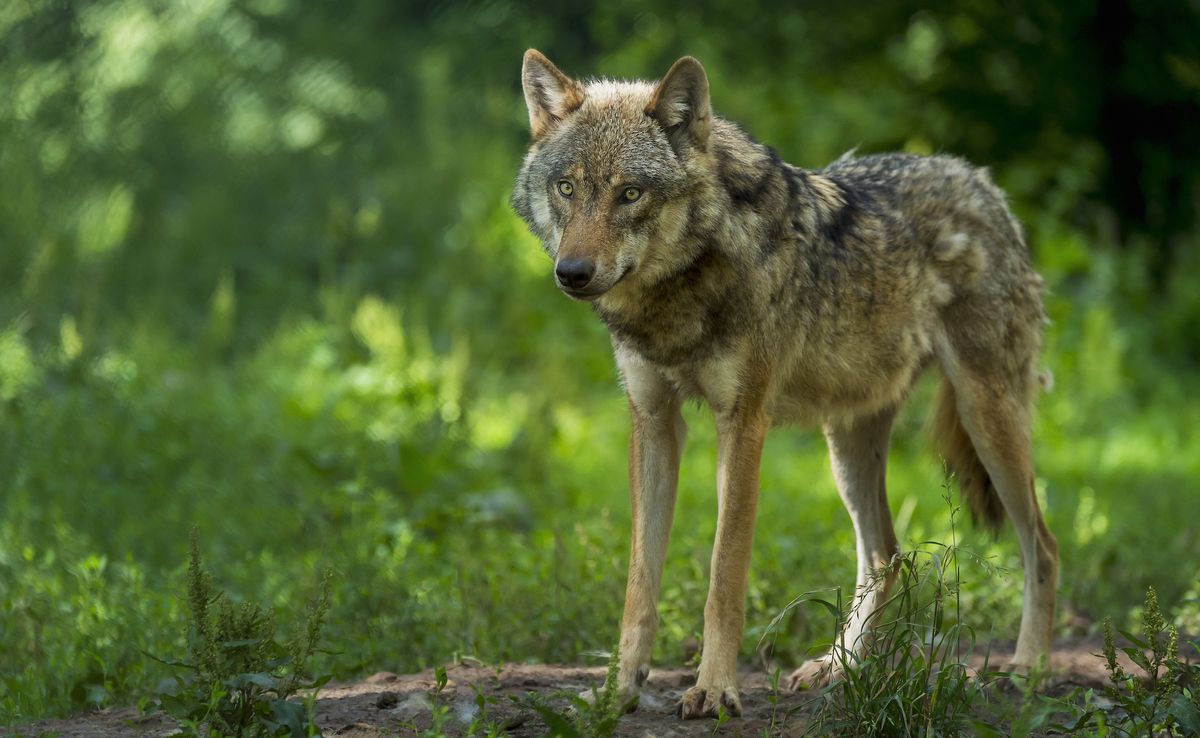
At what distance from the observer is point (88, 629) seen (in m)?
5.08

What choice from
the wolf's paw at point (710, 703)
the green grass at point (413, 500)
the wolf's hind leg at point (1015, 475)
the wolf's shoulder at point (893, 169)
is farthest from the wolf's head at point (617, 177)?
the wolf's hind leg at point (1015, 475)

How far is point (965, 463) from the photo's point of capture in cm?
578

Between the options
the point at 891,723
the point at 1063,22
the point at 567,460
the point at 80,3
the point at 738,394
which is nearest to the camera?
the point at 891,723

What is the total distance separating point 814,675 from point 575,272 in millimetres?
1649

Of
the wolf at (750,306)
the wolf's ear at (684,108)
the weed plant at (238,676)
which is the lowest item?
the weed plant at (238,676)

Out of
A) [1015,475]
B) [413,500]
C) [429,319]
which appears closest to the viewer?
[1015,475]

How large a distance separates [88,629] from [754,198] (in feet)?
9.63

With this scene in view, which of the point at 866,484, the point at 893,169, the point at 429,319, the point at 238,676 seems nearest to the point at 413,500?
the point at 866,484

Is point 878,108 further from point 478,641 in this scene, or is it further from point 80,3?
point 478,641

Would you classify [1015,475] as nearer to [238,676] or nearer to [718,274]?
[718,274]

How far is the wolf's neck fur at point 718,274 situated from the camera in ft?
14.9

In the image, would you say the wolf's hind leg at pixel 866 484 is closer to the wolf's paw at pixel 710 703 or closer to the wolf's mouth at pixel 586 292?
the wolf's paw at pixel 710 703

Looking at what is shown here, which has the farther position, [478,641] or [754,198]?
[478,641]

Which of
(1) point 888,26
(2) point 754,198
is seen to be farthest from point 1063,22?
(2) point 754,198
